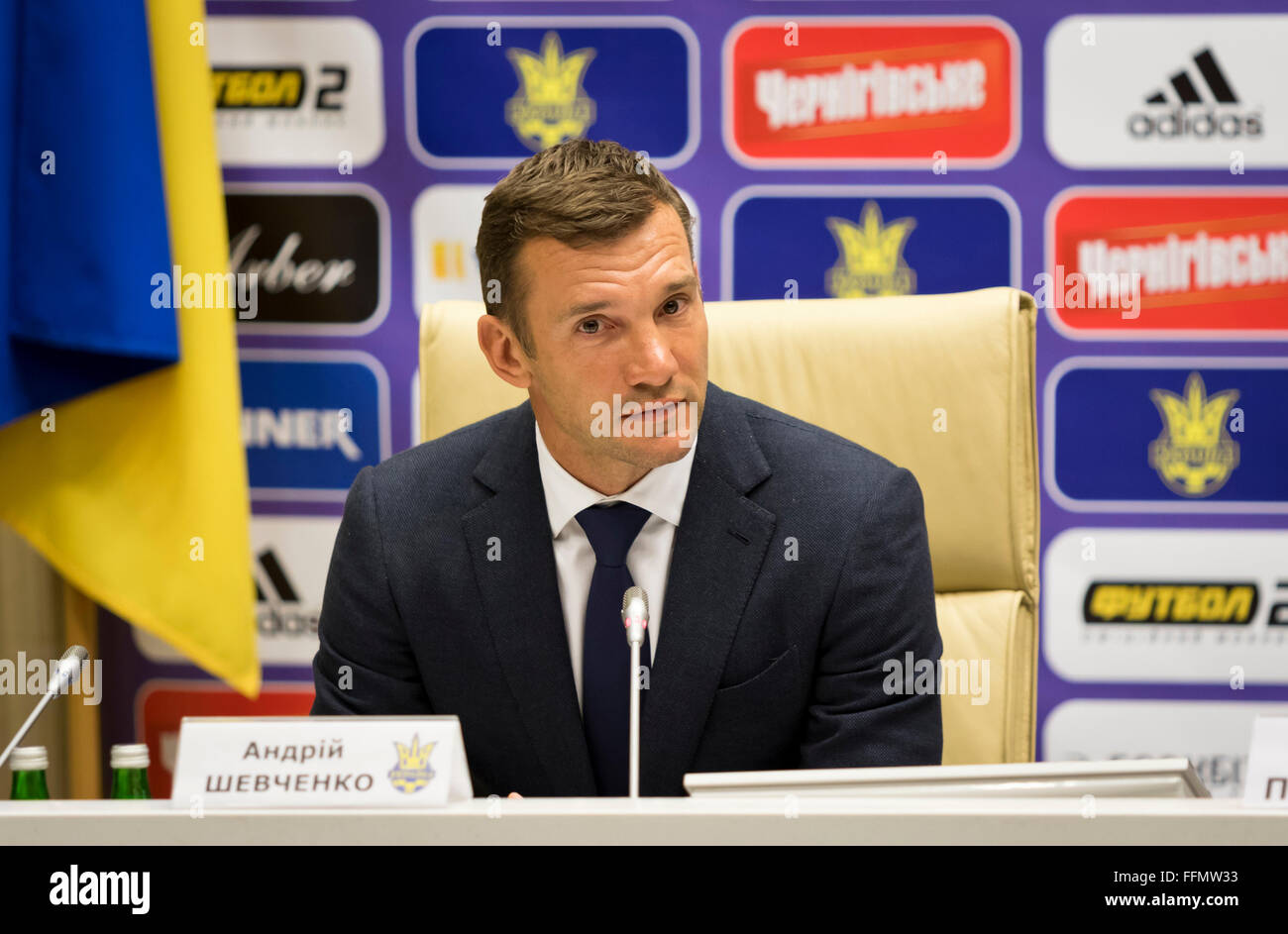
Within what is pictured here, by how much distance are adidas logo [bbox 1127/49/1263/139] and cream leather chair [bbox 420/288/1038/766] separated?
109 cm

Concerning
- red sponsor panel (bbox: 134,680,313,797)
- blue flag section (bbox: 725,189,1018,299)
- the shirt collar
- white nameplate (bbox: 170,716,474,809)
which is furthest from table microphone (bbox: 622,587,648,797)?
red sponsor panel (bbox: 134,680,313,797)

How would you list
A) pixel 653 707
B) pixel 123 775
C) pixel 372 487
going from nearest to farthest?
pixel 123 775 < pixel 653 707 < pixel 372 487

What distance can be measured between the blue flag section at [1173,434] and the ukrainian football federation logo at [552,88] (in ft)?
3.67

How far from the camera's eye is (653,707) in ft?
4.88

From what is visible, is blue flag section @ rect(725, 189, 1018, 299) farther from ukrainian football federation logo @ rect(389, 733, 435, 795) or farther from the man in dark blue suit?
ukrainian football federation logo @ rect(389, 733, 435, 795)

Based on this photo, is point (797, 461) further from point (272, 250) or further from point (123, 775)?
point (272, 250)

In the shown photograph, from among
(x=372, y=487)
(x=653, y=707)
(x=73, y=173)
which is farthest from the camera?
(x=73, y=173)

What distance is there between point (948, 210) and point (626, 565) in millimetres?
1327

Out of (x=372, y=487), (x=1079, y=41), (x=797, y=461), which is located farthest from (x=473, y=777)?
(x=1079, y=41)

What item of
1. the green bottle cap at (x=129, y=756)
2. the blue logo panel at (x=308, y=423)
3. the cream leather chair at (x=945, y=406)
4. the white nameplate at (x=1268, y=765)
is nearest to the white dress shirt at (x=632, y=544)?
the cream leather chair at (x=945, y=406)

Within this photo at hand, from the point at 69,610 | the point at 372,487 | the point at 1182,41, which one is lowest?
the point at 69,610

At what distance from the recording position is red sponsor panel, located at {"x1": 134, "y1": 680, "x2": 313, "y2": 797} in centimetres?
268

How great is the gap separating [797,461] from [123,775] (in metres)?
0.85

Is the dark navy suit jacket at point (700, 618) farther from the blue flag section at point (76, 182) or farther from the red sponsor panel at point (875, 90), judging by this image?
the red sponsor panel at point (875, 90)
